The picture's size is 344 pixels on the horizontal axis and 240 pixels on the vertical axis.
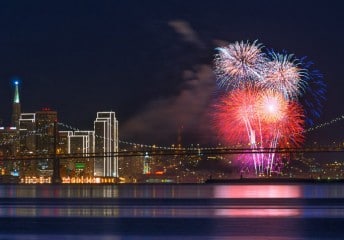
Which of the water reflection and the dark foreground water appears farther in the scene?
the water reflection

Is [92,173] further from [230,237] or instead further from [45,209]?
[230,237]

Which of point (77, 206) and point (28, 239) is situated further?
point (77, 206)

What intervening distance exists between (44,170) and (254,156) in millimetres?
44668

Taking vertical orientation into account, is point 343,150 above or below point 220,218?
above

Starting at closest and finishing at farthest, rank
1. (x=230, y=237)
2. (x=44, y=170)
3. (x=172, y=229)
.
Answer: (x=230, y=237) → (x=172, y=229) → (x=44, y=170)

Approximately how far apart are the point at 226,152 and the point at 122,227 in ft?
205

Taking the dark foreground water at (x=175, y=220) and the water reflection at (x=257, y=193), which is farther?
the water reflection at (x=257, y=193)

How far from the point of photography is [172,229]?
81.4ft

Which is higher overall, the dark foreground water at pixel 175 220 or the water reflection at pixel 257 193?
the water reflection at pixel 257 193

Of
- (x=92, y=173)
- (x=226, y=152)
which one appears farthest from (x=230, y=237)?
(x=92, y=173)

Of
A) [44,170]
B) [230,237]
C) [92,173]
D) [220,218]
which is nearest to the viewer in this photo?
[230,237]

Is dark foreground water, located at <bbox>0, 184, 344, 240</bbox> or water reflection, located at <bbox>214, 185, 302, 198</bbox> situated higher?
water reflection, located at <bbox>214, 185, 302, 198</bbox>

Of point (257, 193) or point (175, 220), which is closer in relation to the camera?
point (175, 220)

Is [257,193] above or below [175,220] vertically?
above
